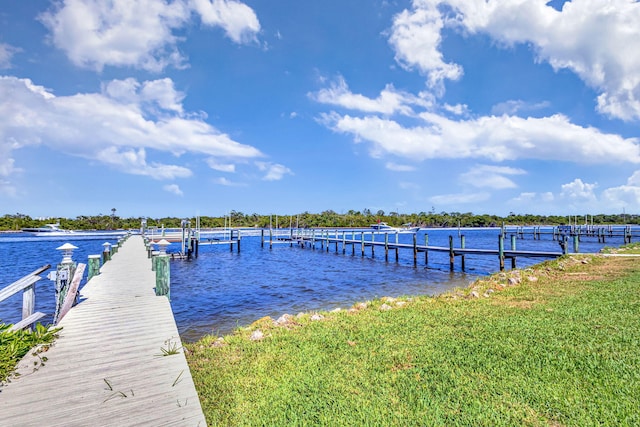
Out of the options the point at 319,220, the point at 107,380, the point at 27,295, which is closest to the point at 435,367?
the point at 107,380

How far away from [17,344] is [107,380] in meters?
1.81

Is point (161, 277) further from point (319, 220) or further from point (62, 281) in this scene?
point (319, 220)

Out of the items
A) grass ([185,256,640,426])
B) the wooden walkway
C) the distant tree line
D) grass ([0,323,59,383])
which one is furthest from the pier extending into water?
the distant tree line

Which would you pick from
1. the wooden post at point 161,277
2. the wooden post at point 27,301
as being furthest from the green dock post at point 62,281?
the wooden post at point 161,277

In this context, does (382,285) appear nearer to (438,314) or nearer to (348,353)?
(438,314)

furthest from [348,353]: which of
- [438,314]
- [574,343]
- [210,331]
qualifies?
[210,331]

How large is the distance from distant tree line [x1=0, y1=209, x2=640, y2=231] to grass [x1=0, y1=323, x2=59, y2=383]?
78.2 meters

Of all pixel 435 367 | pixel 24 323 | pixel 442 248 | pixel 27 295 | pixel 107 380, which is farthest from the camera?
pixel 442 248

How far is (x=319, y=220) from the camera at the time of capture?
109 metres

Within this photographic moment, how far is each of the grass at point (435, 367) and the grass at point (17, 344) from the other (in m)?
2.28

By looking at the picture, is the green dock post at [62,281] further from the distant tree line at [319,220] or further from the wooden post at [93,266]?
the distant tree line at [319,220]

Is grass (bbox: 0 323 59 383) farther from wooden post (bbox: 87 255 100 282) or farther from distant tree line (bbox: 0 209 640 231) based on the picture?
distant tree line (bbox: 0 209 640 231)

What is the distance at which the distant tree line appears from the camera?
331 ft

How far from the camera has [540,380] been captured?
4.42 m
